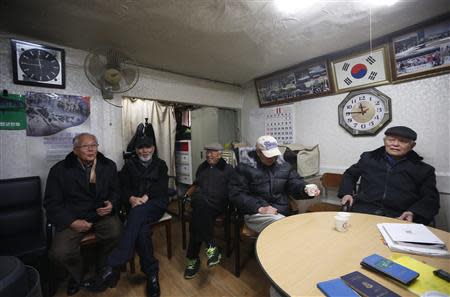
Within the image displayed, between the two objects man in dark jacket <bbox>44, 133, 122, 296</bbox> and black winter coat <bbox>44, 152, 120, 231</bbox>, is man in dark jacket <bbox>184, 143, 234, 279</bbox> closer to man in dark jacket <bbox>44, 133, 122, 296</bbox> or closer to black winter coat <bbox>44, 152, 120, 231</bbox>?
man in dark jacket <bbox>44, 133, 122, 296</bbox>

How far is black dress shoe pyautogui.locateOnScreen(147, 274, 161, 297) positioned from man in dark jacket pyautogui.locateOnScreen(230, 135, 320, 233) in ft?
2.86

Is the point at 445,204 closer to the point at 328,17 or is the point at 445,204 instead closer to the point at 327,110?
the point at 327,110

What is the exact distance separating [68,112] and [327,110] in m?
2.99

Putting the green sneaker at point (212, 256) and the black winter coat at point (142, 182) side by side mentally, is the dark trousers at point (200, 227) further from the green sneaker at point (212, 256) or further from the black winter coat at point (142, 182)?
the black winter coat at point (142, 182)

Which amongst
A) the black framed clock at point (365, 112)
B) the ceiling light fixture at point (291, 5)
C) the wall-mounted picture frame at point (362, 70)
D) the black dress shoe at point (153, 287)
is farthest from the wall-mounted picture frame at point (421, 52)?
the black dress shoe at point (153, 287)

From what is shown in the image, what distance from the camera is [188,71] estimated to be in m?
2.91

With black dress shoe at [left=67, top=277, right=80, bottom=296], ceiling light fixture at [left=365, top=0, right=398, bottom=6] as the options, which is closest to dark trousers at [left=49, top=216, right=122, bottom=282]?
black dress shoe at [left=67, top=277, right=80, bottom=296]

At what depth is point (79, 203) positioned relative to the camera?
5.98 feet

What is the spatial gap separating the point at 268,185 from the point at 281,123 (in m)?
1.60

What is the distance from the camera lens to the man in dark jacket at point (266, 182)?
6.04 ft

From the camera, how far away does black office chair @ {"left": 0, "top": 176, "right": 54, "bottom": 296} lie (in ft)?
5.03

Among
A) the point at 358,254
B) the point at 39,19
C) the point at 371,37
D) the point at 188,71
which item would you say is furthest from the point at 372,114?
the point at 39,19

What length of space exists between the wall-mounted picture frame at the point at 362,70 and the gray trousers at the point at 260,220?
1810 millimetres

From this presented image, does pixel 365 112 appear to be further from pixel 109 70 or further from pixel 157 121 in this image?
pixel 157 121
